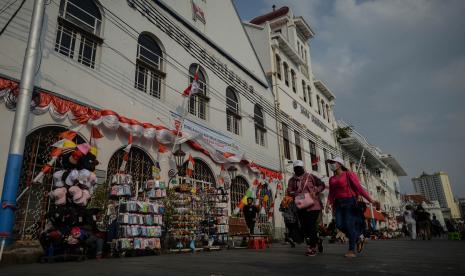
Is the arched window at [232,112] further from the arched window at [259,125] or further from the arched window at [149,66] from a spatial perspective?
the arched window at [149,66]

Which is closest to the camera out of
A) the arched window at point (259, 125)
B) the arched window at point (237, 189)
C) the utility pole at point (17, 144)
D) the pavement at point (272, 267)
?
the pavement at point (272, 267)

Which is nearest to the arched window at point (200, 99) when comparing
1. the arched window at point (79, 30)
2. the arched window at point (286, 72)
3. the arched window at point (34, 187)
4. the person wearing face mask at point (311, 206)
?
the arched window at point (79, 30)

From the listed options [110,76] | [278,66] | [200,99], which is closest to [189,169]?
[200,99]

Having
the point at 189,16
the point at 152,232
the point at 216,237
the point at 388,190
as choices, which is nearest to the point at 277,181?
the point at 216,237

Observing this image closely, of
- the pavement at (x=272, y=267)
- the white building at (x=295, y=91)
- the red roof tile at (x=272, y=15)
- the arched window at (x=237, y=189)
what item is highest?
the red roof tile at (x=272, y=15)

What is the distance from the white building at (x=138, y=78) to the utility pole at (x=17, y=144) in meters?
1.67

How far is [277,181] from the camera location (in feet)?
55.3

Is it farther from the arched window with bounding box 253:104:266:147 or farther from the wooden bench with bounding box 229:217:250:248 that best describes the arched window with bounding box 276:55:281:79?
the wooden bench with bounding box 229:217:250:248

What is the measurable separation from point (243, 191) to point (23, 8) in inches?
406

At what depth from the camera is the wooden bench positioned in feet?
35.2

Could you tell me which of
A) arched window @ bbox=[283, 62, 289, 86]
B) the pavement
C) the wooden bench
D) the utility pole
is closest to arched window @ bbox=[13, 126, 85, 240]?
the utility pole

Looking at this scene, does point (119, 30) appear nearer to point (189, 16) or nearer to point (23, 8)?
point (23, 8)

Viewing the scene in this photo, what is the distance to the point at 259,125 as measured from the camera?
1689 centimetres

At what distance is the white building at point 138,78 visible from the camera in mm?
7133
